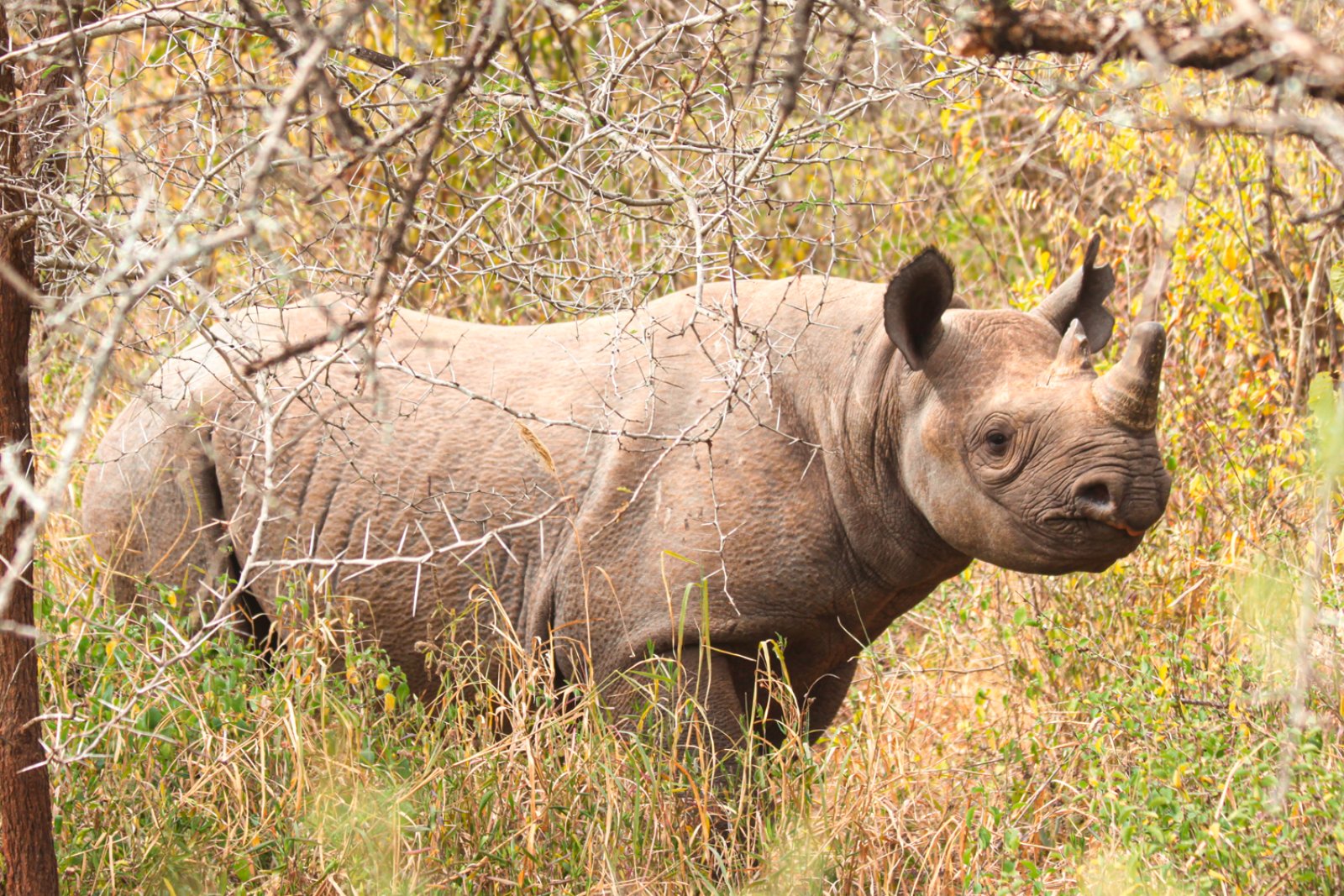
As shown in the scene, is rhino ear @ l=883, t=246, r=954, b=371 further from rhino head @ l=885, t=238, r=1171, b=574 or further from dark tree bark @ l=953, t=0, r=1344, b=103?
dark tree bark @ l=953, t=0, r=1344, b=103

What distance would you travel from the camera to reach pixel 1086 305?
4.86 metres

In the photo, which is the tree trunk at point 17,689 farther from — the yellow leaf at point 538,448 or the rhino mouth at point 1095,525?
the rhino mouth at point 1095,525

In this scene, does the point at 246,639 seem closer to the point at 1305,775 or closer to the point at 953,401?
the point at 953,401

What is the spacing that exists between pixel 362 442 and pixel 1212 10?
3.92 meters

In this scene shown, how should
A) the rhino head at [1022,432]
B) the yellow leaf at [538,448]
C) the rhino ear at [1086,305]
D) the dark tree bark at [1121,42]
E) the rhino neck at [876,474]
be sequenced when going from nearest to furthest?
1. the dark tree bark at [1121,42]
2. the rhino head at [1022,432]
3. the yellow leaf at [538,448]
4. the rhino neck at [876,474]
5. the rhino ear at [1086,305]

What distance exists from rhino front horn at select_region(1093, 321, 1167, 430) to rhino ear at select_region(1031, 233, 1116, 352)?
0.64 m

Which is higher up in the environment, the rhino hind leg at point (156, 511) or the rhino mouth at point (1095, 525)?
the rhino mouth at point (1095, 525)

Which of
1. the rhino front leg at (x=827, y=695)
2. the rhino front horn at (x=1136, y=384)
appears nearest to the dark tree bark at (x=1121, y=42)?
the rhino front horn at (x=1136, y=384)

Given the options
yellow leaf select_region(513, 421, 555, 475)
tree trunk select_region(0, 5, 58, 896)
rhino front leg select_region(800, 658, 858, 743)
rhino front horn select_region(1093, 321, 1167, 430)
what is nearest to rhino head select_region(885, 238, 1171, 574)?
rhino front horn select_region(1093, 321, 1167, 430)

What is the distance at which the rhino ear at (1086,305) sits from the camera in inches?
187

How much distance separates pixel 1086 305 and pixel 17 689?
325cm

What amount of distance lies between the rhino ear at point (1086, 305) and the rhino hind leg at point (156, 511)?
2.77 meters

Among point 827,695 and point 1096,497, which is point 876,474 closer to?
point 1096,497

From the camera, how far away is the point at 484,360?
5238 millimetres
